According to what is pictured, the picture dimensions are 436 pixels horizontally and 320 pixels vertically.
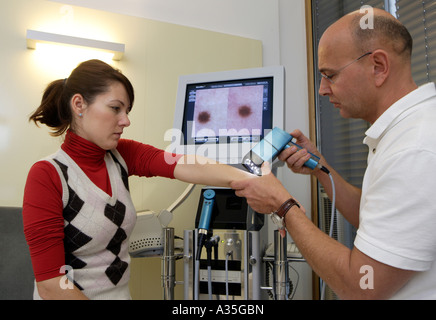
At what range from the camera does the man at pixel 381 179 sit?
2.84 feet

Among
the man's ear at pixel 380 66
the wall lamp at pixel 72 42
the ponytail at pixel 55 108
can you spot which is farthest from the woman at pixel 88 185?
the wall lamp at pixel 72 42

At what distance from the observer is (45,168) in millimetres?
1162

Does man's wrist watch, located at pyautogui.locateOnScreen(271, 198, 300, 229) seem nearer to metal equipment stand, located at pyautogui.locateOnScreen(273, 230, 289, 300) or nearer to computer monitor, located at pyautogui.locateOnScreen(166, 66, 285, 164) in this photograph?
metal equipment stand, located at pyautogui.locateOnScreen(273, 230, 289, 300)

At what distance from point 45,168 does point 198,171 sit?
0.55 meters

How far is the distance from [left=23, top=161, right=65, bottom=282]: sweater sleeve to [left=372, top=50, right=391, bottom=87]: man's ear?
1.04 meters

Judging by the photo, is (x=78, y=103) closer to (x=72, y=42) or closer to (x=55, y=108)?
(x=55, y=108)

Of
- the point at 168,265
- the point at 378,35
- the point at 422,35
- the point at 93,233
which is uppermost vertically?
the point at 422,35

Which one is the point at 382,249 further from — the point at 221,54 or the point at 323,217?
the point at 221,54

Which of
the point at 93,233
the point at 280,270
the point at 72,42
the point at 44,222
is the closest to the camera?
the point at 44,222

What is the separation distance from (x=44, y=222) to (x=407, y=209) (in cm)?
97

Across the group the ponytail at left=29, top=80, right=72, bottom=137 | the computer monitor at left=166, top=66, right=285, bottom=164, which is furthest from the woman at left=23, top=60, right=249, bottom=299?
the computer monitor at left=166, top=66, right=285, bottom=164

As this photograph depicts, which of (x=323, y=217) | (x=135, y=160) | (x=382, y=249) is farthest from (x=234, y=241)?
(x=323, y=217)

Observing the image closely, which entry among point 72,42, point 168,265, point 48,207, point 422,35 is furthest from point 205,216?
point 422,35

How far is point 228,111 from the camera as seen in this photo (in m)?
1.66
